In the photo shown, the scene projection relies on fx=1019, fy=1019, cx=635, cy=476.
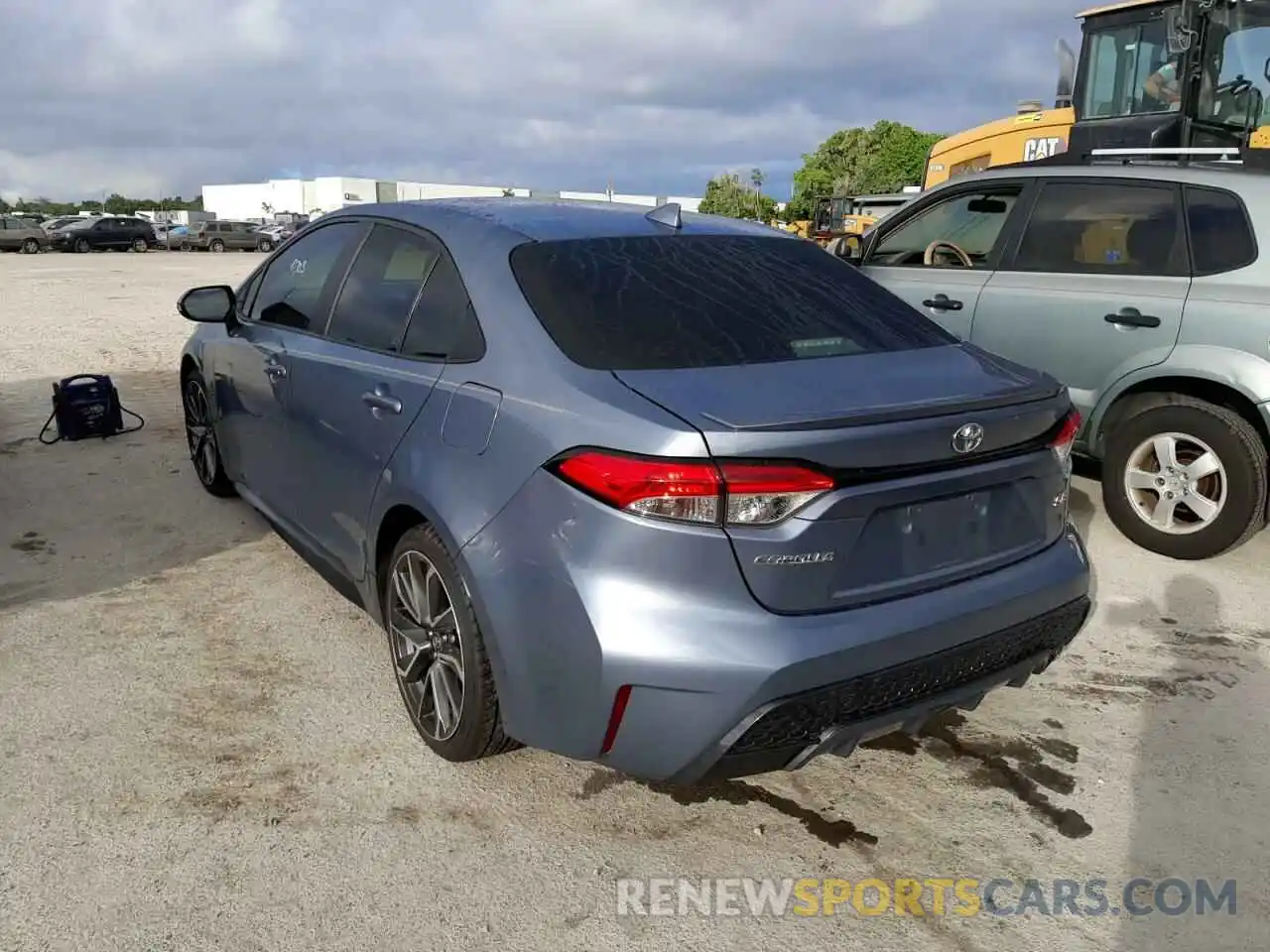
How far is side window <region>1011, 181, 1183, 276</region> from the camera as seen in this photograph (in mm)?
5109

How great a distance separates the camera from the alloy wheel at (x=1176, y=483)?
Answer: 192 inches

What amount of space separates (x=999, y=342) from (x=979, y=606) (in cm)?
338

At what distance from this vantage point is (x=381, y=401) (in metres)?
→ 3.18

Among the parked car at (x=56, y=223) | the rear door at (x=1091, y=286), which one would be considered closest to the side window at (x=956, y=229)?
the rear door at (x=1091, y=286)

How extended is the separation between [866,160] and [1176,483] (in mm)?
55944

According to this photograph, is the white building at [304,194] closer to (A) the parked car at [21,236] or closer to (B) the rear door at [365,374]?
(A) the parked car at [21,236]

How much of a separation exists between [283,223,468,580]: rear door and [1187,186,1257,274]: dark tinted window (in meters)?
3.75

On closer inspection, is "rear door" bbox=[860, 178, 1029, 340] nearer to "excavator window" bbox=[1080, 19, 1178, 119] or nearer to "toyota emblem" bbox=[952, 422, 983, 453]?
"toyota emblem" bbox=[952, 422, 983, 453]

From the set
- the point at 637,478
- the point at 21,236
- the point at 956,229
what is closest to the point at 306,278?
the point at 637,478

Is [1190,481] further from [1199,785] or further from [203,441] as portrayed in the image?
[203,441]

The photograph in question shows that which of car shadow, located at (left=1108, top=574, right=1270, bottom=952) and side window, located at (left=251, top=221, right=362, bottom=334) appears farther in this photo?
side window, located at (left=251, top=221, right=362, bottom=334)

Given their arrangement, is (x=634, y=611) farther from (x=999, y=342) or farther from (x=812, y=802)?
(x=999, y=342)

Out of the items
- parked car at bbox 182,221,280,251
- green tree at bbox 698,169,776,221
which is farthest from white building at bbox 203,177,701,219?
parked car at bbox 182,221,280,251

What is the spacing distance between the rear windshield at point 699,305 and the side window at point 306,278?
1162mm
